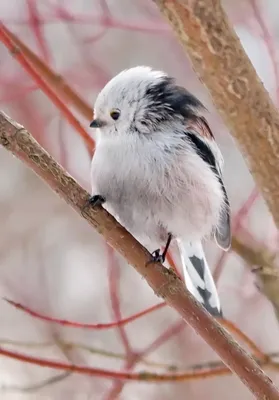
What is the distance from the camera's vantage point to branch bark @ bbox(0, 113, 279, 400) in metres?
0.76

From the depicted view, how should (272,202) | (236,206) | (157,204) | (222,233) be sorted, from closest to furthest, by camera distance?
(272,202) → (157,204) → (222,233) → (236,206)

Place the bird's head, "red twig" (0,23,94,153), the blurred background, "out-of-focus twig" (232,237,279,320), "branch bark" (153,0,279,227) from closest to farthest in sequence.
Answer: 1. "branch bark" (153,0,279,227)
2. "red twig" (0,23,94,153)
3. "out-of-focus twig" (232,237,279,320)
4. the bird's head
5. the blurred background

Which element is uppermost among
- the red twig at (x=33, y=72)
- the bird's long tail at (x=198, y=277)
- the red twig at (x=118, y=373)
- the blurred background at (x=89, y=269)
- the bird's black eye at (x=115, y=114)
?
the blurred background at (x=89, y=269)

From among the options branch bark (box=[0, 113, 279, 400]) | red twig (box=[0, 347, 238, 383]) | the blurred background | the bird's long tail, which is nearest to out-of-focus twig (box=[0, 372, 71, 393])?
red twig (box=[0, 347, 238, 383])

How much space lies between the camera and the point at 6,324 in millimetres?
2391

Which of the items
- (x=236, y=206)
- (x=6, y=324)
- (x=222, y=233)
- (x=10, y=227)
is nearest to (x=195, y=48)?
(x=222, y=233)

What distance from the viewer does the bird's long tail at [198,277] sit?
44.2 inches

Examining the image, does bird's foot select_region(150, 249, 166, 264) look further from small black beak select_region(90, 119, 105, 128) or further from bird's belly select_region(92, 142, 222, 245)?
small black beak select_region(90, 119, 105, 128)

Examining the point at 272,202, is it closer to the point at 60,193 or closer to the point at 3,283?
the point at 60,193

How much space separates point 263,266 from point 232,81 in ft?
1.23

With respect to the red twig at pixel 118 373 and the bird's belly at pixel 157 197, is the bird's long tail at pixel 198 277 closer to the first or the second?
the bird's belly at pixel 157 197

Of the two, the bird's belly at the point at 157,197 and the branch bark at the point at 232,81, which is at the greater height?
the bird's belly at the point at 157,197

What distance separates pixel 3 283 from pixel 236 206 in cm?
87

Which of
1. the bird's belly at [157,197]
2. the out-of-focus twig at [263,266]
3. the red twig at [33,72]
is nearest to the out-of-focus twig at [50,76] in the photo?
the red twig at [33,72]
